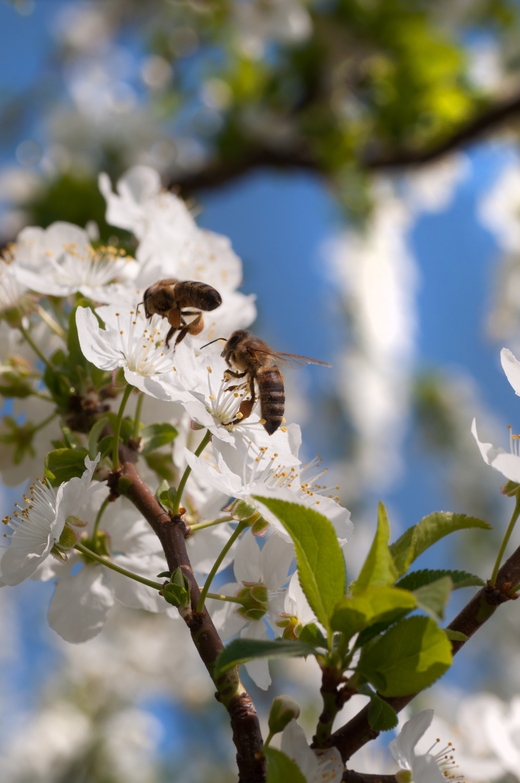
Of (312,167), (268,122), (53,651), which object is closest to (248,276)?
(312,167)

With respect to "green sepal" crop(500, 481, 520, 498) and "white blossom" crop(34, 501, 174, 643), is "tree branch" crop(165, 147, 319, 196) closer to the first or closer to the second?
"white blossom" crop(34, 501, 174, 643)

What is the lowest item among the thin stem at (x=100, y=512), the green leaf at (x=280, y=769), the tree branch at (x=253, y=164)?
the green leaf at (x=280, y=769)

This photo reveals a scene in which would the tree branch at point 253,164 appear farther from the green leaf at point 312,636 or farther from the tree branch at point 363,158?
the green leaf at point 312,636

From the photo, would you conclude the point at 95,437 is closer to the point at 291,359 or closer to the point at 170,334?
the point at 170,334

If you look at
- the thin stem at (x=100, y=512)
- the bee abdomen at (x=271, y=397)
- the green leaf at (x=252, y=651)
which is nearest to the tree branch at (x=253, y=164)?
the bee abdomen at (x=271, y=397)

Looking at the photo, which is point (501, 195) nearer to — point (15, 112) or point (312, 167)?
point (312, 167)

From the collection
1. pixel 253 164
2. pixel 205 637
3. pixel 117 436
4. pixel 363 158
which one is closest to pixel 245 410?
pixel 117 436

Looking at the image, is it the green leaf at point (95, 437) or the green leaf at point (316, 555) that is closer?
the green leaf at point (316, 555)

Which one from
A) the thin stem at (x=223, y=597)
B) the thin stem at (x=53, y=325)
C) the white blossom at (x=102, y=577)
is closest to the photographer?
the thin stem at (x=223, y=597)
